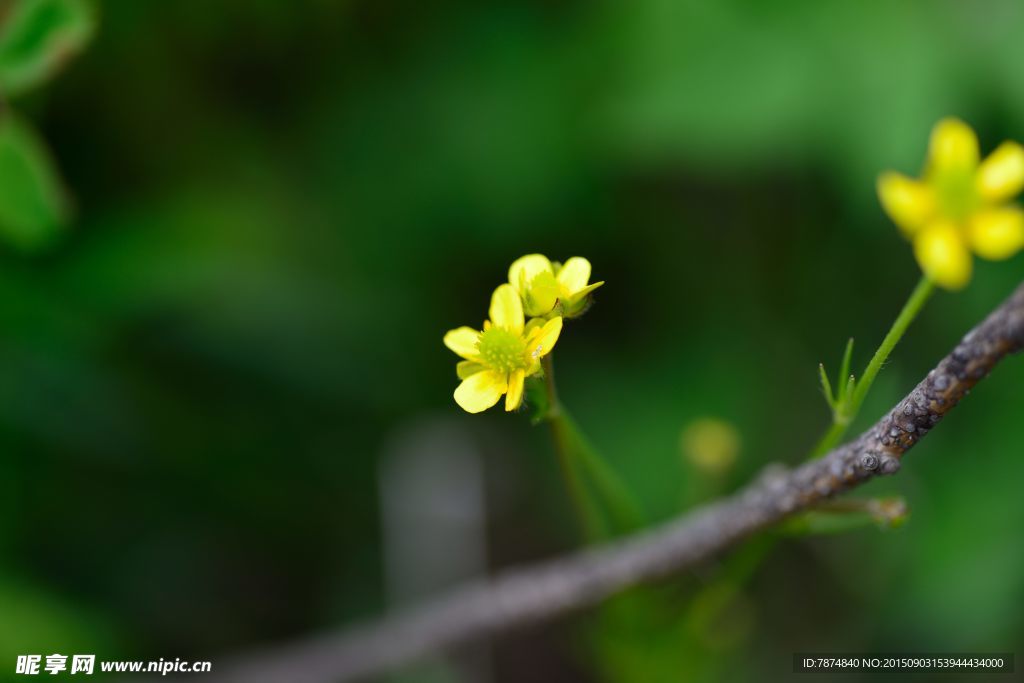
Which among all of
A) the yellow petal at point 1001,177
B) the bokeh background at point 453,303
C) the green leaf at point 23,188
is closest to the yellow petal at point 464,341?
the yellow petal at point 1001,177

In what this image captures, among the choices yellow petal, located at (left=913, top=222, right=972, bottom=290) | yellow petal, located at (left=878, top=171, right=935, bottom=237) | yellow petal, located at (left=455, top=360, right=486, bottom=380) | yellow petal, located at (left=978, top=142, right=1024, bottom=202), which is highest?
yellow petal, located at (left=455, top=360, right=486, bottom=380)

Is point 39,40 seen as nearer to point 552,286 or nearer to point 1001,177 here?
point 552,286

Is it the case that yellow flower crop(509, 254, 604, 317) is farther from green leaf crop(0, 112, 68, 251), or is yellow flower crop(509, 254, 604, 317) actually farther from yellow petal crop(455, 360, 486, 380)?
green leaf crop(0, 112, 68, 251)

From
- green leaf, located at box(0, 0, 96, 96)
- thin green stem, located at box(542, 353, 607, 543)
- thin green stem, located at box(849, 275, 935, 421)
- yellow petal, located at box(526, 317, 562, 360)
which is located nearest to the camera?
thin green stem, located at box(849, 275, 935, 421)

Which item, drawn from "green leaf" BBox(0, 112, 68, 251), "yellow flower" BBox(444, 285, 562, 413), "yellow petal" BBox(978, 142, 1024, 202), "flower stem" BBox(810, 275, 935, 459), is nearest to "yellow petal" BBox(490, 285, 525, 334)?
"yellow flower" BBox(444, 285, 562, 413)

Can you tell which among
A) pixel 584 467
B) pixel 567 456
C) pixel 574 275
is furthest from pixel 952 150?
pixel 584 467

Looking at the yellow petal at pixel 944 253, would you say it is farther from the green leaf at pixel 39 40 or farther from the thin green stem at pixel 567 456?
the green leaf at pixel 39 40

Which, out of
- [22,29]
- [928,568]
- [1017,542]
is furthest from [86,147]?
[1017,542]
